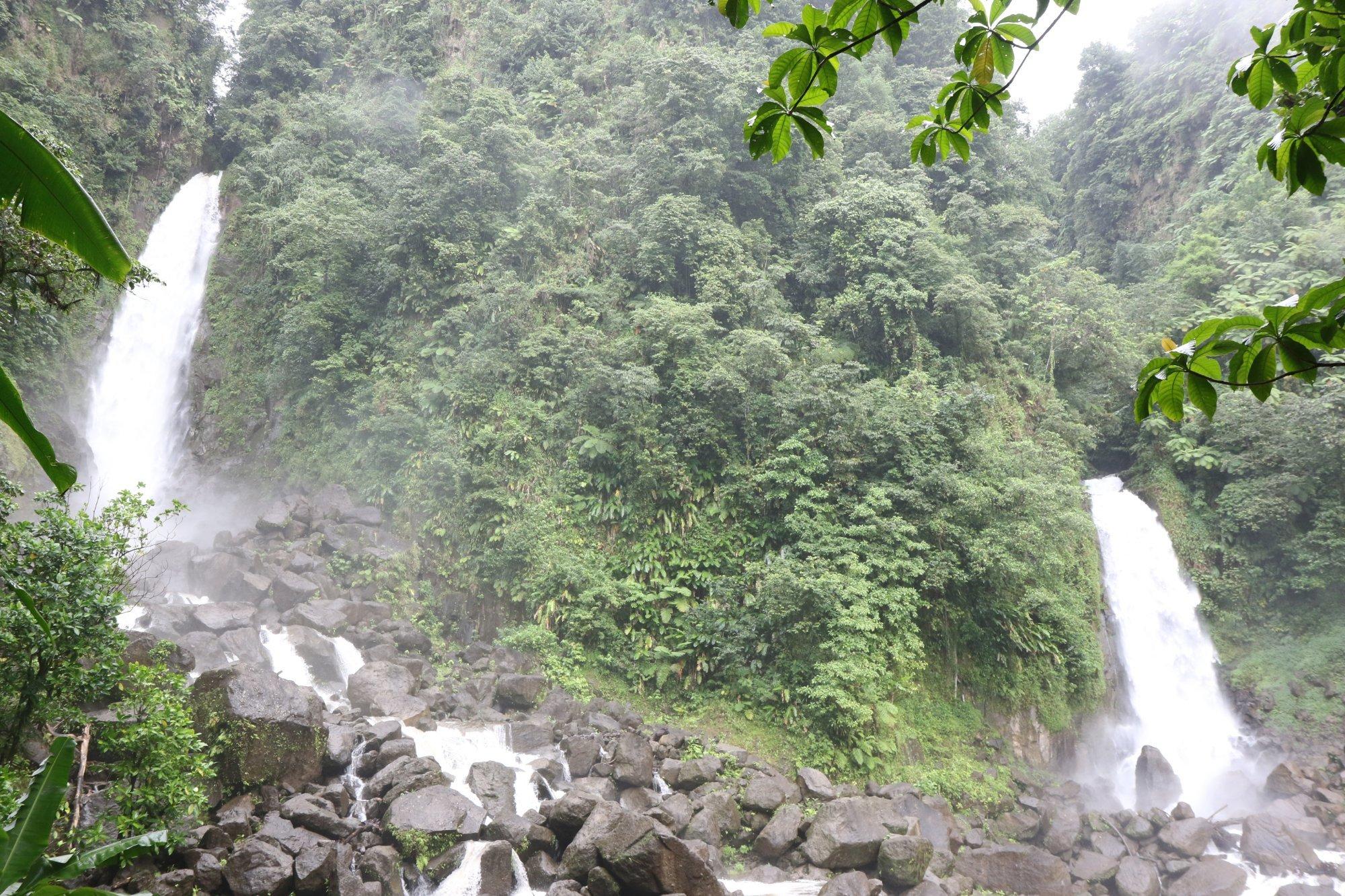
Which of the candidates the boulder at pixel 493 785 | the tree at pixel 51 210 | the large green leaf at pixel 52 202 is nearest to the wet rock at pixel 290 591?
the boulder at pixel 493 785

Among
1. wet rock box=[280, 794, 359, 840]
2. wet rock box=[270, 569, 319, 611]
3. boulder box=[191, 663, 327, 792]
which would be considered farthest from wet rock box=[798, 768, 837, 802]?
wet rock box=[270, 569, 319, 611]

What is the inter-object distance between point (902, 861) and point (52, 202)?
8674 millimetres

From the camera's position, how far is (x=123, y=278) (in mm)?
1664

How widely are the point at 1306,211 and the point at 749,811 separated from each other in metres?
17.5

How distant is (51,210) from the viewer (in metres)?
1.53

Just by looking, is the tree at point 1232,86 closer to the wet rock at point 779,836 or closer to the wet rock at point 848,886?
the wet rock at point 848,886

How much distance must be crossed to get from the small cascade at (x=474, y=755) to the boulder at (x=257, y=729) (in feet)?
4.59

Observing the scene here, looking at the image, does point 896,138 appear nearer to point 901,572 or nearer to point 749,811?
point 901,572

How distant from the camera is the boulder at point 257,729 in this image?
6.88 m

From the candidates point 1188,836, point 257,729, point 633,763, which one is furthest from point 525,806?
point 1188,836

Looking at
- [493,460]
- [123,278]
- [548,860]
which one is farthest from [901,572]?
[123,278]

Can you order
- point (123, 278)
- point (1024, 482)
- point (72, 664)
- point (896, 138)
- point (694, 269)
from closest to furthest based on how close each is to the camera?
point (123, 278) < point (72, 664) < point (1024, 482) < point (694, 269) < point (896, 138)

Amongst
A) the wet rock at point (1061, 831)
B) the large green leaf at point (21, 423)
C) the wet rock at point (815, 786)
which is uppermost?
the large green leaf at point (21, 423)

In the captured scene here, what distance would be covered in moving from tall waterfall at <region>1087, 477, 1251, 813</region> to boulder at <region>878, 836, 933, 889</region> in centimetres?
603
